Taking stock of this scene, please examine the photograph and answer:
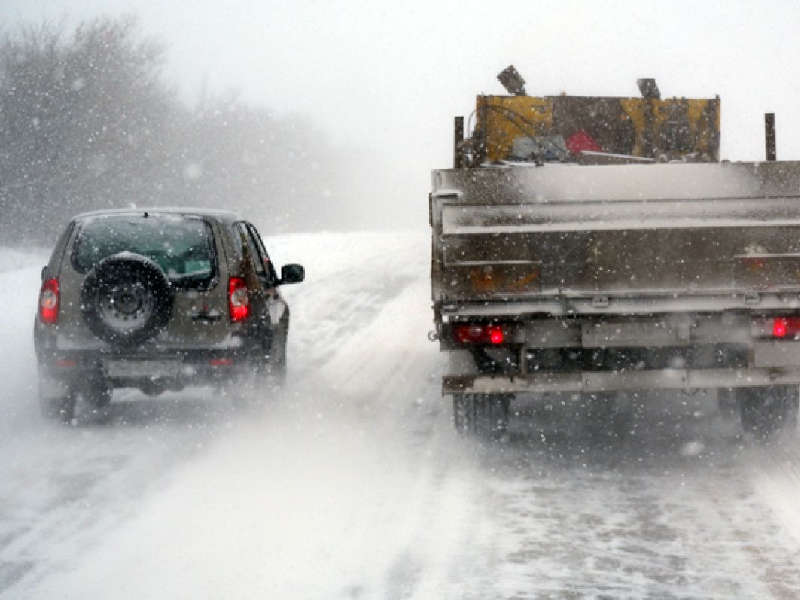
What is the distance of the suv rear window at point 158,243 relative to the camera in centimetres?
973

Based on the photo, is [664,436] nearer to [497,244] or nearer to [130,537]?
[497,244]

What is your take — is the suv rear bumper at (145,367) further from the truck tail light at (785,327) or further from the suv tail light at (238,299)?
the truck tail light at (785,327)

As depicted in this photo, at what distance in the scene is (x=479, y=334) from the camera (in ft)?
26.5

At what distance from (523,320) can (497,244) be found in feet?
1.62

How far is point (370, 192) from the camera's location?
123 metres

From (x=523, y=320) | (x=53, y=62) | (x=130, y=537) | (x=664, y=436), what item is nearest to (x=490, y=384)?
(x=523, y=320)

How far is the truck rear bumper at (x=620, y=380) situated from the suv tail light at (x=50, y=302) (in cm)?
323

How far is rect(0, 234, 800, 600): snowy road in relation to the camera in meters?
5.58

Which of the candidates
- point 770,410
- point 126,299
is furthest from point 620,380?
point 126,299

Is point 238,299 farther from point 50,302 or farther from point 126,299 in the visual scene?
point 50,302

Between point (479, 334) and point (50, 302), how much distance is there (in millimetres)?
3472

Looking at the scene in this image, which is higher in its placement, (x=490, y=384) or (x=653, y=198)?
(x=653, y=198)

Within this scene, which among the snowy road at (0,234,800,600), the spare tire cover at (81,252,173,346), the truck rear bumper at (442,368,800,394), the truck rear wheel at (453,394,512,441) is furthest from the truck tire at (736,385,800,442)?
the spare tire cover at (81,252,173,346)

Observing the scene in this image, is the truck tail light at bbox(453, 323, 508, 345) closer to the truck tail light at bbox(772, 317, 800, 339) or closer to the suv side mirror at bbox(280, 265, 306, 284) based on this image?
the truck tail light at bbox(772, 317, 800, 339)
